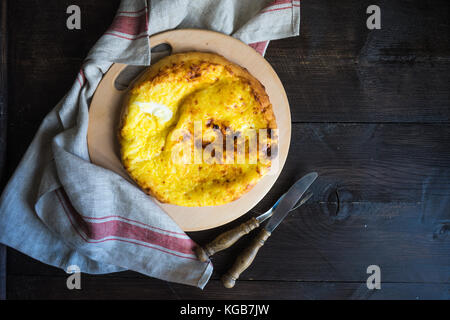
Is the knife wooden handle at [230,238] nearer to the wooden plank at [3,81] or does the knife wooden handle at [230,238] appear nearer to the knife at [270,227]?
the knife at [270,227]

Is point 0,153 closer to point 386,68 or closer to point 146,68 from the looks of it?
point 146,68

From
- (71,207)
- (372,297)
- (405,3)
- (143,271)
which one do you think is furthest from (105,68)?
(372,297)

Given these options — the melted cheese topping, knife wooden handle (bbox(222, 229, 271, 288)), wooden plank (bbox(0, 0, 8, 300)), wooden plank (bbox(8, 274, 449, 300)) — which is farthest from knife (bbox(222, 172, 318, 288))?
wooden plank (bbox(0, 0, 8, 300))

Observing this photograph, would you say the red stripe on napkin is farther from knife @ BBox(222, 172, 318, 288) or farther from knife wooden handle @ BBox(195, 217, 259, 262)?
knife @ BBox(222, 172, 318, 288)

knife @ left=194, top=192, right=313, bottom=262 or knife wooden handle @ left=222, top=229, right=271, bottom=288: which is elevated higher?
knife @ left=194, top=192, right=313, bottom=262

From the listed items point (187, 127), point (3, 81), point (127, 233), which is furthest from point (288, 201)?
point (3, 81)
